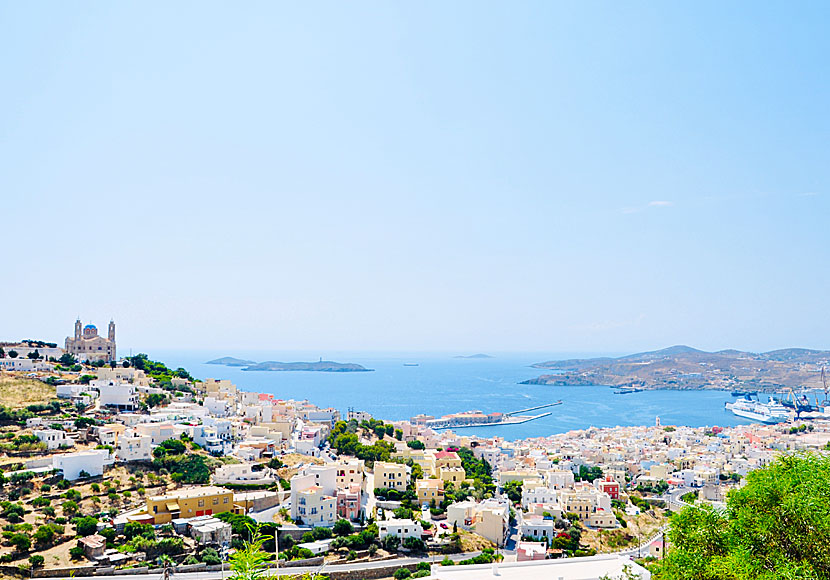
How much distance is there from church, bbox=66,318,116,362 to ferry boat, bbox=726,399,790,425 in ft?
151

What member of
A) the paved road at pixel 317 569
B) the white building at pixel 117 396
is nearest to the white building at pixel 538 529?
the paved road at pixel 317 569

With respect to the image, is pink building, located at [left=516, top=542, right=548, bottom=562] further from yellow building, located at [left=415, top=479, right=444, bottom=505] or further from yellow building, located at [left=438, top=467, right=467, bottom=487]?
yellow building, located at [left=438, top=467, right=467, bottom=487]

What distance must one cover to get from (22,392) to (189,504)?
10.2 m

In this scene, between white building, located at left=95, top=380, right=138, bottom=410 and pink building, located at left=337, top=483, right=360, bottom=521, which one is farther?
white building, located at left=95, top=380, right=138, bottom=410

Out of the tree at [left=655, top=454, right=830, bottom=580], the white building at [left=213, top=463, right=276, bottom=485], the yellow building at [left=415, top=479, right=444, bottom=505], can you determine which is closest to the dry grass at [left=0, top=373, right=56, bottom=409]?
the white building at [left=213, top=463, right=276, bottom=485]

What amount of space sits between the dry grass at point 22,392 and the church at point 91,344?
7087mm

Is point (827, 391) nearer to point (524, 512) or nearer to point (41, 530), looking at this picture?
point (524, 512)

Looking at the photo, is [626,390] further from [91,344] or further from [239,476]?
[239,476]

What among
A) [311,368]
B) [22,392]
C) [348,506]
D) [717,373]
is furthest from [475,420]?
[311,368]

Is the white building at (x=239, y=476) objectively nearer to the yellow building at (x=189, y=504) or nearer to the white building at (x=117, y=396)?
the yellow building at (x=189, y=504)

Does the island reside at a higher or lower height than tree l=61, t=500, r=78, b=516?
lower

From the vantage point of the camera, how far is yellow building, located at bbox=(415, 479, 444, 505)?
15.5m

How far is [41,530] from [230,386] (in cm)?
1708

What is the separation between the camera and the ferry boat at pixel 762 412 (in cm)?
4712
